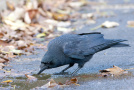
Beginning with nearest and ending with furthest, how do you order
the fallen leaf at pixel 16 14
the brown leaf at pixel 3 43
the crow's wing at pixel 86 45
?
the crow's wing at pixel 86 45 → the brown leaf at pixel 3 43 → the fallen leaf at pixel 16 14

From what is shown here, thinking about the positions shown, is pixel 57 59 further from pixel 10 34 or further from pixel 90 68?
pixel 10 34

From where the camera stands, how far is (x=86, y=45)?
4195 millimetres

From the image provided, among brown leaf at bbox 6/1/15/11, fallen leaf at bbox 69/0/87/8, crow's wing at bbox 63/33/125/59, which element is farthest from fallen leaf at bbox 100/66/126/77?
fallen leaf at bbox 69/0/87/8

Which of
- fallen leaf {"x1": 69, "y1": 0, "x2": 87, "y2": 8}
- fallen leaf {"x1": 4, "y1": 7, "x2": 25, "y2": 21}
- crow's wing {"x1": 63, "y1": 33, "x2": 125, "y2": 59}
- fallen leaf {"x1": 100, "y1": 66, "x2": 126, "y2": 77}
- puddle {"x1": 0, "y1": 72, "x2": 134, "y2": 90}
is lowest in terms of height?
puddle {"x1": 0, "y1": 72, "x2": 134, "y2": 90}

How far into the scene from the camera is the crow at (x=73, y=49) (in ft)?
12.6

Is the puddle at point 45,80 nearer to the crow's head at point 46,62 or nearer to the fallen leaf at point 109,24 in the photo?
the crow's head at point 46,62

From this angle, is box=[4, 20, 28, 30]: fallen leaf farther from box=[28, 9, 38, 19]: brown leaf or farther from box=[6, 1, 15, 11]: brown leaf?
box=[6, 1, 15, 11]: brown leaf

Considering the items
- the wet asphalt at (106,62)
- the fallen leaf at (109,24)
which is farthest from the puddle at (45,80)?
the fallen leaf at (109,24)

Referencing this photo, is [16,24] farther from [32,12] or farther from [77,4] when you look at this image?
[77,4]

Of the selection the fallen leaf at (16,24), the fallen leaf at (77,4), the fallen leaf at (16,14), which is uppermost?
the fallen leaf at (77,4)

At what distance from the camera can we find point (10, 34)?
5.77m

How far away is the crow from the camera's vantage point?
3855 millimetres

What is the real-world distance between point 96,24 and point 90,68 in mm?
3030

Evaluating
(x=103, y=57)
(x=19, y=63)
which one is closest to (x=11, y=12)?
(x=19, y=63)
